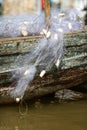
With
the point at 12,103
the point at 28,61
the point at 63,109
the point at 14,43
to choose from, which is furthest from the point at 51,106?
the point at 14,43

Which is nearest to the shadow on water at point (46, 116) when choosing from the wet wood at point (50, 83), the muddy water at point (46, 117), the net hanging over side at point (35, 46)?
the muddy water at point (46, 117)

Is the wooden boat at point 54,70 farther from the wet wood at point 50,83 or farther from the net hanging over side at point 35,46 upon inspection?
the net hanging over side at point 35,46

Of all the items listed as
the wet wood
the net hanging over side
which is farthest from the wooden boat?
the net hanging over side

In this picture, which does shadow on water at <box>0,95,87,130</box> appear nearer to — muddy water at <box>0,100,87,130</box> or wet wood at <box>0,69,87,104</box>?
muddy water at <box>0,100,87,130</box>

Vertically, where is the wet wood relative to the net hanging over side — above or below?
below

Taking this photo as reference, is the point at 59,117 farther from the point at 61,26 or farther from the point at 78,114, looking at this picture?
the point at 61,26

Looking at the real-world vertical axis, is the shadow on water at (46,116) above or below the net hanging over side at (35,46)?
below
